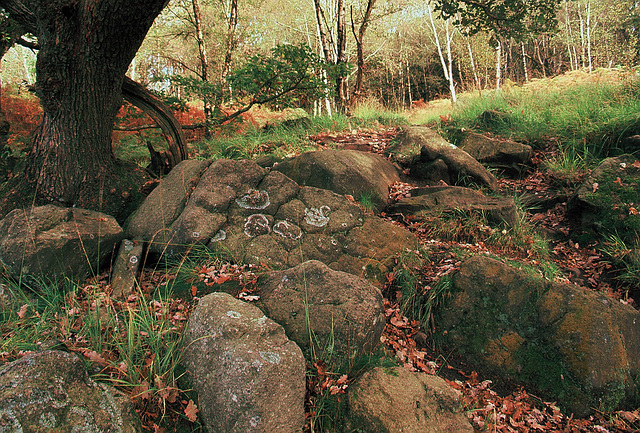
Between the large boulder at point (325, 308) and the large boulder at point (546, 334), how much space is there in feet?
3.34

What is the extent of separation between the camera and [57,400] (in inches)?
74.4

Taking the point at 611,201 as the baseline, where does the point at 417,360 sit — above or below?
below

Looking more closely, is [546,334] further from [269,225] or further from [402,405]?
[269,225]

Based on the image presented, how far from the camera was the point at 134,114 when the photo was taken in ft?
18.4

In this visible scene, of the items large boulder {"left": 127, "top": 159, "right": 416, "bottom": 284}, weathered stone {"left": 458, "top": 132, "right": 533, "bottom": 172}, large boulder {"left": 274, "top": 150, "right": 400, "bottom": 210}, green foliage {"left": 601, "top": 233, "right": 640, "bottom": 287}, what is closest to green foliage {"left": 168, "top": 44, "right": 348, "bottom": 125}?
large boulder {"left": 274, "top": 150, "right": 400, "bottom": 210}

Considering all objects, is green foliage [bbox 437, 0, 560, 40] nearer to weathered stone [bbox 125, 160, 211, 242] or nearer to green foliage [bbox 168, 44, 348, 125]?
green foliage [bbox 168, 44, 348, 125]

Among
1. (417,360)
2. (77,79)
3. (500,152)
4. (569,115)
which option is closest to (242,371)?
(417,360)

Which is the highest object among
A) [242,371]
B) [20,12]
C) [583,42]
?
[583,42]

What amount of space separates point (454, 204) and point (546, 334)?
228 centimetres

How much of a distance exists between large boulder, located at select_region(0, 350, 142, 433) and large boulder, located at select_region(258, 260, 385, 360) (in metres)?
1.18

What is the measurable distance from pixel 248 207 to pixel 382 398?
2.49 m

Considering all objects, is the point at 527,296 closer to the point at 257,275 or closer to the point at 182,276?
the point at 257,275

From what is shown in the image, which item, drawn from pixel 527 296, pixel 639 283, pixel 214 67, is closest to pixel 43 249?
pixel 527 296

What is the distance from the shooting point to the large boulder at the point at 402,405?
2.36m
